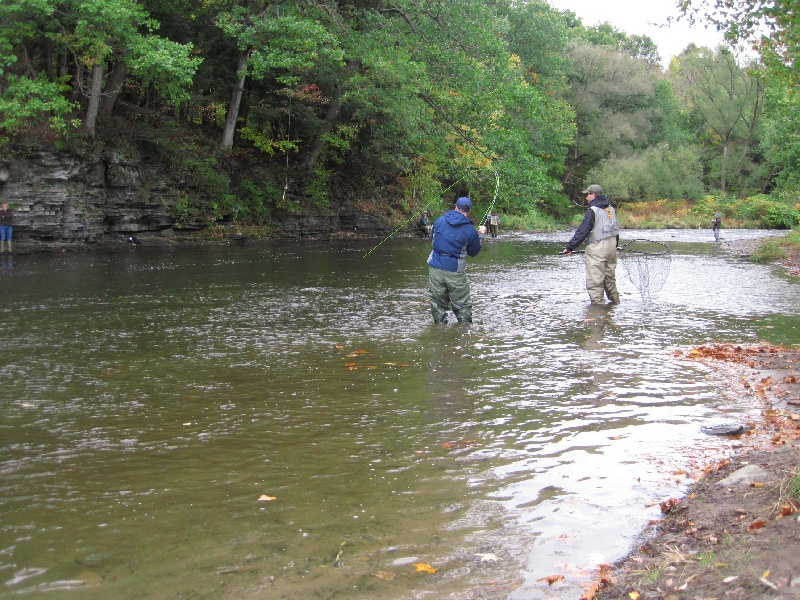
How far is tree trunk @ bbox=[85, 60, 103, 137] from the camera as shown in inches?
1057

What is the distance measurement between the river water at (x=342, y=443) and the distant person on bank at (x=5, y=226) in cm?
1349

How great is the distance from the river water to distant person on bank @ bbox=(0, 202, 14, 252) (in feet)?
44.2

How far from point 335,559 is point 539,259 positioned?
22.4m

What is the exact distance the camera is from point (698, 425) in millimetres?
6527

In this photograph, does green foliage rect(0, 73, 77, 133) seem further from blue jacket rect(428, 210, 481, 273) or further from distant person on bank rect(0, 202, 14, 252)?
blue jacket rect(428, 210, 481, 273)

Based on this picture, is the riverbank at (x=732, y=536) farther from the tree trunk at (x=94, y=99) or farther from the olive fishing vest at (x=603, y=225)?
the tree trunk at (x=94, y=99)

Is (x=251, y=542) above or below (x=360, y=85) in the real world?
below

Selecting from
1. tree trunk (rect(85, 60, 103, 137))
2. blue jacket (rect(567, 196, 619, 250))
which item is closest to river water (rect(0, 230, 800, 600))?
blue jacket (rect(567, 196, 619, 250))

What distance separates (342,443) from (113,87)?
26224 mm

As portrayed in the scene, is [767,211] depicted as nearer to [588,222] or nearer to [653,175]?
[653,175]

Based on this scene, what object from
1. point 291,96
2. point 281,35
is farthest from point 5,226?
point 291,96

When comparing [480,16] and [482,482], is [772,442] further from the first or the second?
[480,16]

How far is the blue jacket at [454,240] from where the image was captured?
454 inches

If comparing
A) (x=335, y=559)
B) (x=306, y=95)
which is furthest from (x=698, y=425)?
(x=306, y=95)
